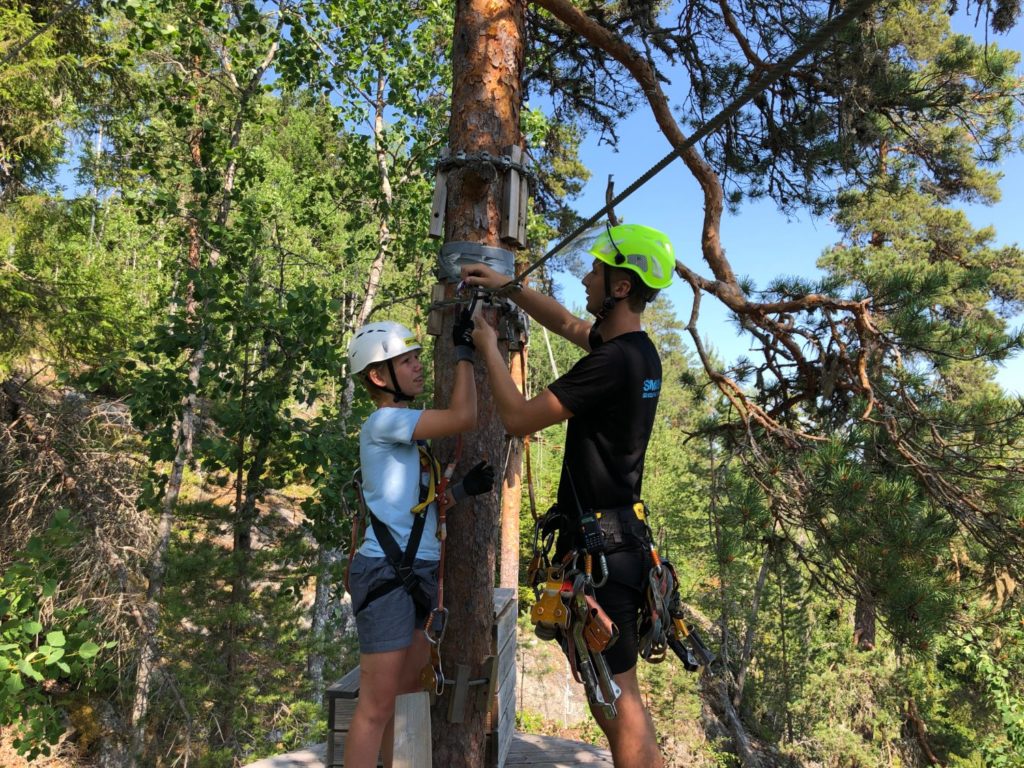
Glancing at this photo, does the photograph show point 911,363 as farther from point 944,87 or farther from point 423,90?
point 423,90

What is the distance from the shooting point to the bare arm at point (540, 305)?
8.55 feet

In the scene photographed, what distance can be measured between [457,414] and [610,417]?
0.56m

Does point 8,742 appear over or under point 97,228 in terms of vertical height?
under

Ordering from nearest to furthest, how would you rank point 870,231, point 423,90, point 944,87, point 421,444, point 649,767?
point 649,767 → point 421,444 → point 944,87 → point 423,90 → point 870,231

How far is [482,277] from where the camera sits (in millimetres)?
2609

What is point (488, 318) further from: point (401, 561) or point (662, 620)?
point (662, 620)

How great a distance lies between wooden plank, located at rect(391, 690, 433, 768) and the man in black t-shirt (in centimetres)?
61

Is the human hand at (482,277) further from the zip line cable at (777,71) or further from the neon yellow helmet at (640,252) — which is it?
the zip line cable at (777,71)

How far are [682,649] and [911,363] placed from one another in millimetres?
3603

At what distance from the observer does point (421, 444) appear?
265cm

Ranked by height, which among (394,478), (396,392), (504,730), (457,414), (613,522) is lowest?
(504,730)

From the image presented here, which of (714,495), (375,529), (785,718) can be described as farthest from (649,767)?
(785,718)

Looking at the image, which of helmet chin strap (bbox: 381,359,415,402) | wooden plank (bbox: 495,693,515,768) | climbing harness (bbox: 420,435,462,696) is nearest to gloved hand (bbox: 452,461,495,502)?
climbing harness (bbox: 420,435,462,696)

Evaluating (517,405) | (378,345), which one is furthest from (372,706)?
(378,345)
